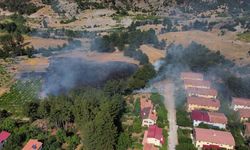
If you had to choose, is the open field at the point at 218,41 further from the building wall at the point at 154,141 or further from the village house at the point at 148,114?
the building wall at the point at 154,141

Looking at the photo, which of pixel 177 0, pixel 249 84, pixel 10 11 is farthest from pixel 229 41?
pixel 10 11

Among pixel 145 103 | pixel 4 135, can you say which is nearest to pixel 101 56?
pixel 145 103

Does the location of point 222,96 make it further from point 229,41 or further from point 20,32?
point 20,32

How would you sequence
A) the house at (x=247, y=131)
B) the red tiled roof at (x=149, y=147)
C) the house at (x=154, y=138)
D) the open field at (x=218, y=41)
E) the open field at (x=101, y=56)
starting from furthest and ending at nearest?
the open field at (x=218, y=41) → the open field at (x=101, y=56) → the house at (x=247, y=131) → the house at (x=154, y=138) → the red tiled roof at (x=149, y=147)

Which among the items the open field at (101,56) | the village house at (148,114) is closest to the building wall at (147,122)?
the village house at (148,114)

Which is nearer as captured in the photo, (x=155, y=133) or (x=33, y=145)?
(x=33, y=145)

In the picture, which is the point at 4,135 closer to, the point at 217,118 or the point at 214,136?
the point at 214,136
